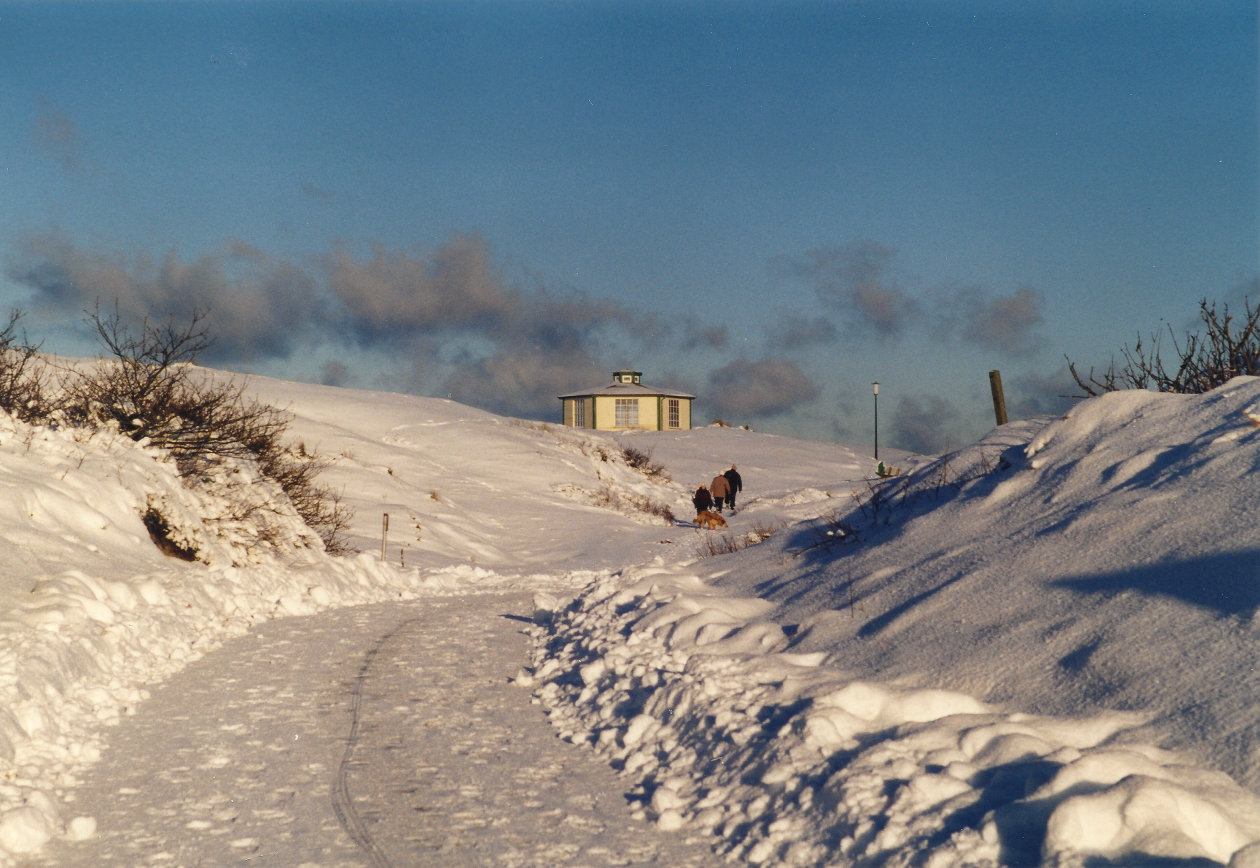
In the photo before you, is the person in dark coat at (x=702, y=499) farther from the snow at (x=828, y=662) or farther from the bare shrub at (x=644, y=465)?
the snow at (x=828, y=662)

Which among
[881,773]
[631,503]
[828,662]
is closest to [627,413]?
[631,503]

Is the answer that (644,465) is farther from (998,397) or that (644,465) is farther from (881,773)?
(881,773)

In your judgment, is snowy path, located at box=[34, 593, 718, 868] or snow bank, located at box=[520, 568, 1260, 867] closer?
snow bank, located at box=[520, 568, 1260, 867]

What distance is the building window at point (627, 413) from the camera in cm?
6366

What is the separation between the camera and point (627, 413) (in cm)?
6384

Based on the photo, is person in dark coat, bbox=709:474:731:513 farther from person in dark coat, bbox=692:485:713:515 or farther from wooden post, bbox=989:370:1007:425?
wooden post, bbox=989:370:1007:425

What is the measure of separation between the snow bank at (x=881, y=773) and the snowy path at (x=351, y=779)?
362 millimetres

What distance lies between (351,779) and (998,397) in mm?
11441

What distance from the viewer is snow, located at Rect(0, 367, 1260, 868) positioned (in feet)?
13.9

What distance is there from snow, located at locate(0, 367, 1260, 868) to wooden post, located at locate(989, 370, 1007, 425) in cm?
202

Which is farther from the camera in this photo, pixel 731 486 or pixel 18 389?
pixel 731 486

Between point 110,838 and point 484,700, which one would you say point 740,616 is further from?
point 110,838

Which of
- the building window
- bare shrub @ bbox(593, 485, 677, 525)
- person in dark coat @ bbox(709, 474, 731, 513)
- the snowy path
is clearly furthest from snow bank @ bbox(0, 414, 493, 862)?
the building window

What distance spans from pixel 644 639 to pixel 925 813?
4.35 metres
